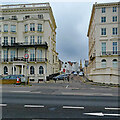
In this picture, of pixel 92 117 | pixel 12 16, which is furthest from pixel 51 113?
pixel 12 16

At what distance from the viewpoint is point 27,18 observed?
30.5 meters

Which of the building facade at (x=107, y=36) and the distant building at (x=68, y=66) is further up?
the building facade at (x=107, y=36)

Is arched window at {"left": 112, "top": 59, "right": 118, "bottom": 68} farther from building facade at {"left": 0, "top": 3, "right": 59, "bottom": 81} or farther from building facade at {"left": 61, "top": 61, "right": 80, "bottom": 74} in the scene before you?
building facade at {"left": 61, "top": 61, "right": 80, "bottom": 74}

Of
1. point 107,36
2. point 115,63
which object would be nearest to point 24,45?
point 107,36

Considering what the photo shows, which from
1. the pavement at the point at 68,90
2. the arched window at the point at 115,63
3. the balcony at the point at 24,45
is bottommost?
the pavement at the point at 68,90

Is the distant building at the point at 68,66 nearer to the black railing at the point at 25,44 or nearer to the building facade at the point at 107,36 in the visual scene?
the black railing at the point at 25,44

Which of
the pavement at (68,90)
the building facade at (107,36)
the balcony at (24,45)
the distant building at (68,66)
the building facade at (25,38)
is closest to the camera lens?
the pavement at (68,90)

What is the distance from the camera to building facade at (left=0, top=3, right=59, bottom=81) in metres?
29.5

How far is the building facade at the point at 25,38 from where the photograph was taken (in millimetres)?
29547

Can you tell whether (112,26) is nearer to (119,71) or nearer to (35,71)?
(119,71)

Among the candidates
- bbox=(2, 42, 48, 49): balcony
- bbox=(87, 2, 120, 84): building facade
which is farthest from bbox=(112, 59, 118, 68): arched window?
bbox=(2, 42, 48, 49): balcony

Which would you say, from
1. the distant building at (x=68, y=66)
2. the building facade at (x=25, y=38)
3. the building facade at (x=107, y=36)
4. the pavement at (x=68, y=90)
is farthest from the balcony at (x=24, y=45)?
the distant building at (x=68, y=66)

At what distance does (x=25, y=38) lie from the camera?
Answer: 1224 inches

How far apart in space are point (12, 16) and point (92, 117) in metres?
33.6
